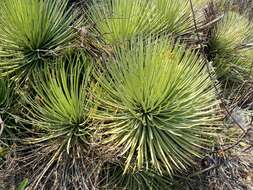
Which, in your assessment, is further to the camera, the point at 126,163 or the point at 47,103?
the point at 47,103

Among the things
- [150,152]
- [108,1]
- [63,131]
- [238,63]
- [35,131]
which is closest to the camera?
[150,152]

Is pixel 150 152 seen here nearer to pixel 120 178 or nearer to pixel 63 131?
pixel 120 178

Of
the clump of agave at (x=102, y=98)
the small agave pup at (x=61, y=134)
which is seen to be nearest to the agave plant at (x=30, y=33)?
the clump of agave at (x=102, y=98)

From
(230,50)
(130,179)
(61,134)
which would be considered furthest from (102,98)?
(230,50)

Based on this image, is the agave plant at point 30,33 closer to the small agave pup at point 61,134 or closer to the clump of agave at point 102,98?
the clump of agave at point 102,98

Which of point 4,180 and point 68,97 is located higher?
point 68,97

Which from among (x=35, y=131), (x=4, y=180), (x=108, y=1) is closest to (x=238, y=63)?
(x=108, y=1)

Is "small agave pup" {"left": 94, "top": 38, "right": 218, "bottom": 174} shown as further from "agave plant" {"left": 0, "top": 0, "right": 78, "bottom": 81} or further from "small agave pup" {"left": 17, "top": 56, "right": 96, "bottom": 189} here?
"agave plant" {"left": 0, "top": 0, "right": 78, "bottom": 81}

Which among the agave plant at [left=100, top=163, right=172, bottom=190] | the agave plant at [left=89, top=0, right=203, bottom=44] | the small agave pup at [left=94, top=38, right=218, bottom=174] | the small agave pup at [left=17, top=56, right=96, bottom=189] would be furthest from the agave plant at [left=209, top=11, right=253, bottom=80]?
the small agave pup at [left=17, top=56, right=96, bottom=189]
